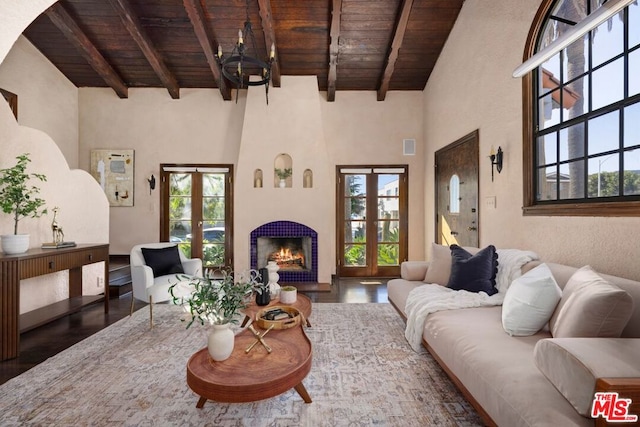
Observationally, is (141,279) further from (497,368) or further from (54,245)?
(497,368)

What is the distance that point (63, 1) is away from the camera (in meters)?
4.23

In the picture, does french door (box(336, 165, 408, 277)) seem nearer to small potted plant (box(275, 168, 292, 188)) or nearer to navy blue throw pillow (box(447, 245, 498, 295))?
small potted plant (box(275, 168, 292, 188))

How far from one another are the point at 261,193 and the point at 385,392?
12.9 ft

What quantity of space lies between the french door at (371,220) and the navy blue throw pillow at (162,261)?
9.62 ft

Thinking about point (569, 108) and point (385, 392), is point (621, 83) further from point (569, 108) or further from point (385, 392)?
point (385, 392)

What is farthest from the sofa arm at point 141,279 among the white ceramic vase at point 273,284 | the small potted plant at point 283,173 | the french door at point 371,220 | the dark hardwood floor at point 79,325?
the french door at point 371,220

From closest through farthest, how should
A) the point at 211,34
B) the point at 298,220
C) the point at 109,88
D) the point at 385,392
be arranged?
the point at 385,392
the point at 211,34
the point at 298,220
the point at 109,88

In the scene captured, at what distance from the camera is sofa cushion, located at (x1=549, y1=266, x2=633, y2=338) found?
1.55m

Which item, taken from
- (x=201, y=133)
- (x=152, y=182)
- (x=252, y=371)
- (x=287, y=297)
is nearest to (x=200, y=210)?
(x=152, y=182)

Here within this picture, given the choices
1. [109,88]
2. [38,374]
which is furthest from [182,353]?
[109,88]

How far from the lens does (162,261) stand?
3881mm

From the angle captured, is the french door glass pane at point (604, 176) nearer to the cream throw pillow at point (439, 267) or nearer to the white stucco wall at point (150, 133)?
the cream throw pillow at point (439, 267)

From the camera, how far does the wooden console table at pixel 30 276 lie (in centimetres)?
270

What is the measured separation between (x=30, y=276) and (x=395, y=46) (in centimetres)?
519
